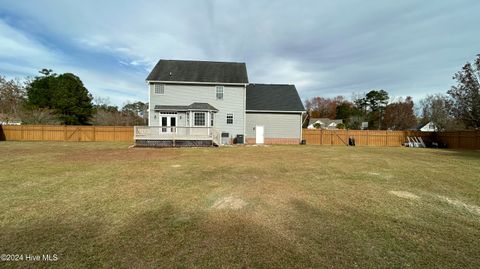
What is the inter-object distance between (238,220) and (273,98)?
21.9 metres

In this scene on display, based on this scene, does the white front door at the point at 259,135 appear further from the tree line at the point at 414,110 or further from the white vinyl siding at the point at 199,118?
the tree line at the point at 414,110

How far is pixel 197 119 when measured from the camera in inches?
824

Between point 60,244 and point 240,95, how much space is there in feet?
65.3

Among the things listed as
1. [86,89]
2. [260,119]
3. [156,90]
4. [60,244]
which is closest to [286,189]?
[60,244]

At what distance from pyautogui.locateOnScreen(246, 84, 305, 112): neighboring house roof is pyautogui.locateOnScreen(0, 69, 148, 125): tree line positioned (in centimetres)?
2492

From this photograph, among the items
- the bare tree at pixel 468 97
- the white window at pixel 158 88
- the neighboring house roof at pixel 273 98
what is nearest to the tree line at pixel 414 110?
the bare tree at pixel 468 97

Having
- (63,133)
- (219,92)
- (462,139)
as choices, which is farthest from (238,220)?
(462,139)

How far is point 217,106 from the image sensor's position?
22.1m

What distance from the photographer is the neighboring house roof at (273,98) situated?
931 inches

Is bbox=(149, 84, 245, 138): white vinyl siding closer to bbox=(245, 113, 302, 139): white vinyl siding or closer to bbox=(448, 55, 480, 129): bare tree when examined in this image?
bbox=(245, 113, 302, 139): white vinyl siding

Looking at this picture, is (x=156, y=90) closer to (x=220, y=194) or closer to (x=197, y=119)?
(x=197, y=119)

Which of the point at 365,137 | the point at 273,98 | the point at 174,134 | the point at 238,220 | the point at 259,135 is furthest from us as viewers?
the point at 365,137

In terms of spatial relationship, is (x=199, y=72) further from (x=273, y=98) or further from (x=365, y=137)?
(x=365, y=137)

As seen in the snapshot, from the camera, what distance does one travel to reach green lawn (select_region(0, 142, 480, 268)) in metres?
3.13
